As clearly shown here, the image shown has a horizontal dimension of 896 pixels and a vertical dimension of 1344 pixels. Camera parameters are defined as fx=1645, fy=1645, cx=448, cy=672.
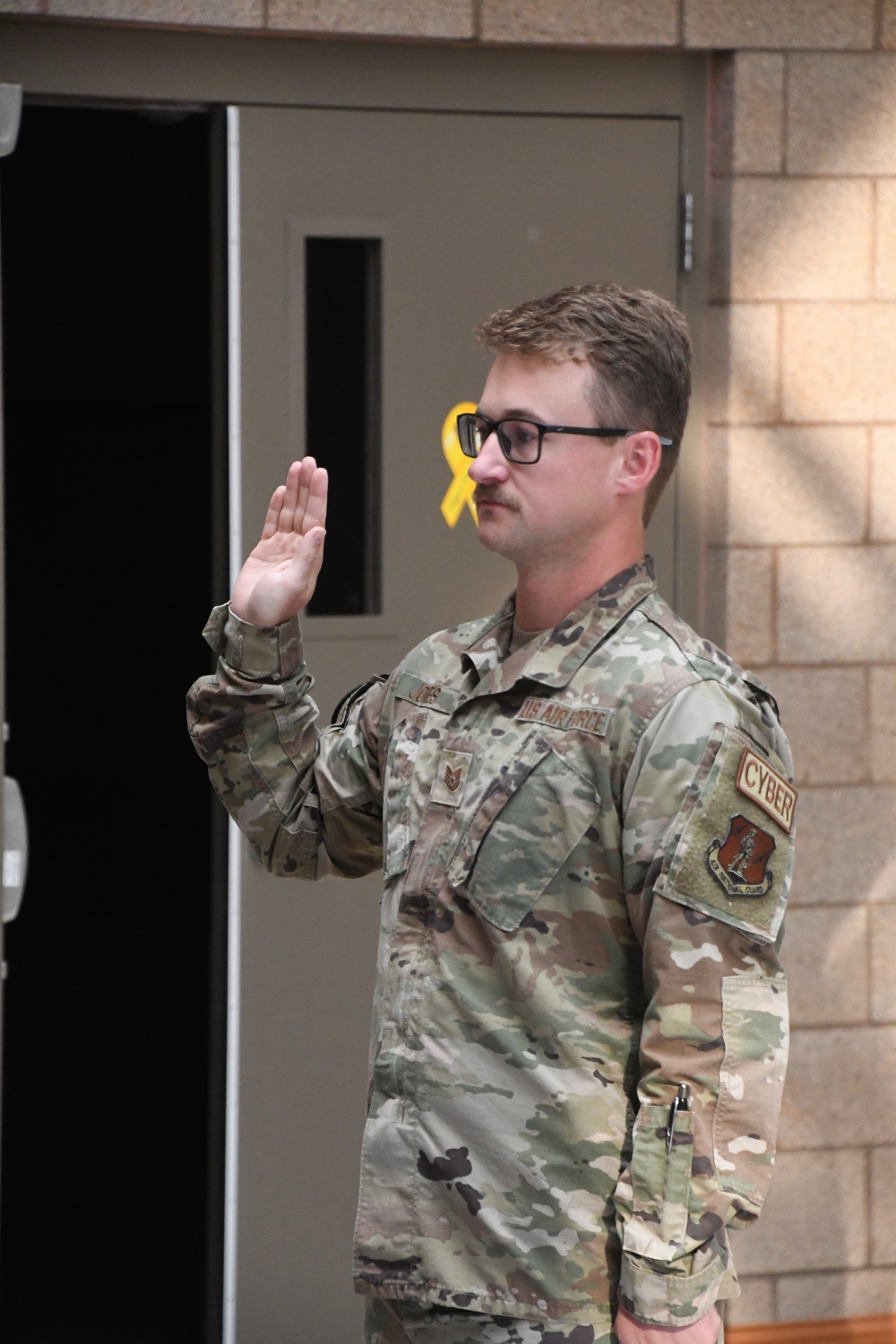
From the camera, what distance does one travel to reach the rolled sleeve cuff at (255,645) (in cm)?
182

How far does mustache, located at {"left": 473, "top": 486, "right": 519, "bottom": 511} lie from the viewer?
167 cm

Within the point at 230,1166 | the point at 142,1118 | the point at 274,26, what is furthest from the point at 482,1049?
the point at 142,1118

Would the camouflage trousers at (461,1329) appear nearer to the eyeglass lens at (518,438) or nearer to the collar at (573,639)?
the collar at (573,639)

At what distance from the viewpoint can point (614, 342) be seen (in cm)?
166

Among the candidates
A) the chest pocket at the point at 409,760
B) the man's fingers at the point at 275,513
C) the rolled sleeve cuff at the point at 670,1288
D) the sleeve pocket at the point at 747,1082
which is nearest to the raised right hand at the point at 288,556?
the man's fingers at the point at 275,513

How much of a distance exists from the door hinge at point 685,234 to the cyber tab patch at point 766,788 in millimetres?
1566

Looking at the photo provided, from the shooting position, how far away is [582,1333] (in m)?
1.56

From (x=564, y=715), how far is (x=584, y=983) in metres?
0.26

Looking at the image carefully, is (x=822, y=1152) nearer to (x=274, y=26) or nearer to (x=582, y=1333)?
(x=582, y=1333)

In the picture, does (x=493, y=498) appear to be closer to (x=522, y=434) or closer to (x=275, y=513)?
(x=522, y=434)

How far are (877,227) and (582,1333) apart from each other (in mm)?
2105

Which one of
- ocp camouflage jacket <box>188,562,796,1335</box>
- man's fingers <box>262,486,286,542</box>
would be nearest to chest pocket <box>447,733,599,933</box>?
ocp camouflage jacket <box>188,562,796,1335</box>

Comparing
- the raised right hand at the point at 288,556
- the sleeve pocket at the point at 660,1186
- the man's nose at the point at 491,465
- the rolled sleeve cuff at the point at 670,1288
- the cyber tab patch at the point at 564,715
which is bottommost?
the rolled sleeve cuff at the point at 670,1288

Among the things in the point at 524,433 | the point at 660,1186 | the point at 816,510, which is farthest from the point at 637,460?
the point at 816,510
